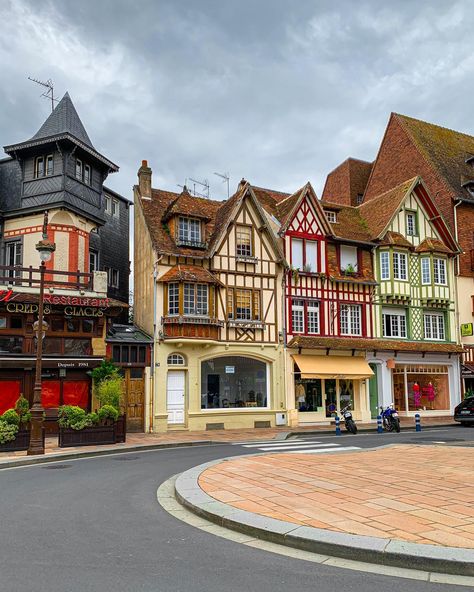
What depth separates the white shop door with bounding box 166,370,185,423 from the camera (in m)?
23.8

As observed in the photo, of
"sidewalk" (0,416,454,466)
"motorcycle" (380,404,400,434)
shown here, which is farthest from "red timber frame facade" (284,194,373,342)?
"motorcycle" (380,404,400,434)

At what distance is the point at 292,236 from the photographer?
27.3 meters

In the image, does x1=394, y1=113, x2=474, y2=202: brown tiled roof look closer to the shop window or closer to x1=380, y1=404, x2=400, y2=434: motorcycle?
x1=380, y1=404, x2=400, y2=434: motorcycle

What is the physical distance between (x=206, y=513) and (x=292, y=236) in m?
20.8

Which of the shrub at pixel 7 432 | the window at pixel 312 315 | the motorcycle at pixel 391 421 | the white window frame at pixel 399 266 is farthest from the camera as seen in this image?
the white window frame at pixel 399 266

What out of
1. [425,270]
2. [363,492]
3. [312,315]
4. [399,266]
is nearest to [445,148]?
[425,270]

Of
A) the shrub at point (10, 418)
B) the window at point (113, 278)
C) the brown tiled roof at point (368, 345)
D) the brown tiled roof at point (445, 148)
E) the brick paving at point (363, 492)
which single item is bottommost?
the brick paving at point (363, 492)

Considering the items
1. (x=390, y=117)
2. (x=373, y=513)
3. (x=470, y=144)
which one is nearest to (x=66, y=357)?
(x=373, y=513)

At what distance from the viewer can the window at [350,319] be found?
28141mm

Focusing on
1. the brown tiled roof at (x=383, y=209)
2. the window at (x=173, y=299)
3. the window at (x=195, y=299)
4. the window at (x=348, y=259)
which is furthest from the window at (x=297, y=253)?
the window at (x=173, y=299)

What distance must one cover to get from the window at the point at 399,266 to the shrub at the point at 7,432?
65.9 ft

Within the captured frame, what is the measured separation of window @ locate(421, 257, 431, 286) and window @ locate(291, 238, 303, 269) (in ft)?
24.1

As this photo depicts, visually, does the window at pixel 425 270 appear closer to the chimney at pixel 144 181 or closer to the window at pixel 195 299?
the window at pixel 195 299

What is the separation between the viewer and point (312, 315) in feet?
90.0
